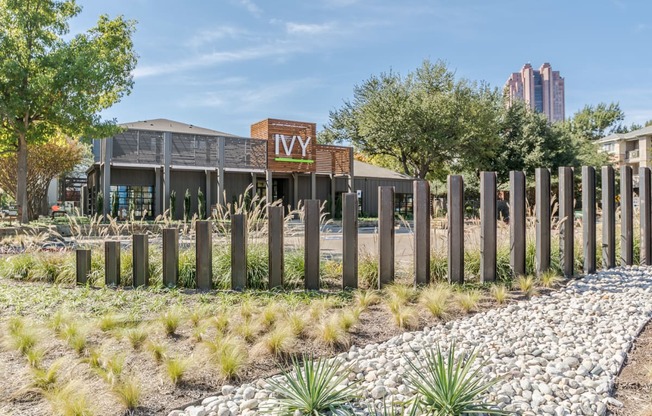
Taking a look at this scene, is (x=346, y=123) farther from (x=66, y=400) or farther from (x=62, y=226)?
(x=66, y=400)

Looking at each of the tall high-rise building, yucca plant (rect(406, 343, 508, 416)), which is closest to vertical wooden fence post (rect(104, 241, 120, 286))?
yucca plant (rect(406, 343, 508, 416))

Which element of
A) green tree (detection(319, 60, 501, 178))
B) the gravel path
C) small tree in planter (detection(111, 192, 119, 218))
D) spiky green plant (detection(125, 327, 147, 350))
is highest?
green tree (detection(319, 60, 501, 178))

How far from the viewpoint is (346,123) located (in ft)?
83.1

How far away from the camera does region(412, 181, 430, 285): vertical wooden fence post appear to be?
4730mm

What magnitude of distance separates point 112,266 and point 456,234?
4.10 m

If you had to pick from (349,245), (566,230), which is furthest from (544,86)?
(349,245)

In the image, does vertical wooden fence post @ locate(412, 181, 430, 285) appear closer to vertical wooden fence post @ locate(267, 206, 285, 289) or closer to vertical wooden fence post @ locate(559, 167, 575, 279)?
vertical wooden fence post @ locate(267, 206, 285, 289)

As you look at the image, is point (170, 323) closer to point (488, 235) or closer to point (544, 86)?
point (488, 235)

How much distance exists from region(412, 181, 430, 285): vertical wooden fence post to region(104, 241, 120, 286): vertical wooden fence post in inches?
139

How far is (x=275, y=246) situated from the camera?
4750mm

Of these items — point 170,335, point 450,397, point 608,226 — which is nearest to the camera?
point 450,397

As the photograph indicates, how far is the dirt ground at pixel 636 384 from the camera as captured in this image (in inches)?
87.3

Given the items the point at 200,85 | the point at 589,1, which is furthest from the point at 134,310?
the point at 200,85

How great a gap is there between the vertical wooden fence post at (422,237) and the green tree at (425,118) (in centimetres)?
1753
